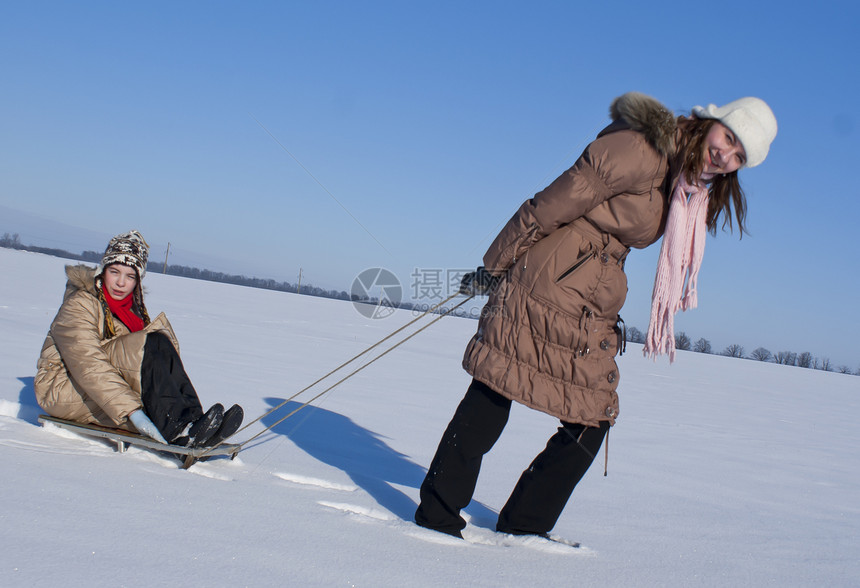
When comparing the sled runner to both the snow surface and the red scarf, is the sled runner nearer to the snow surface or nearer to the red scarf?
the snow surface

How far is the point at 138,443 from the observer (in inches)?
90.0

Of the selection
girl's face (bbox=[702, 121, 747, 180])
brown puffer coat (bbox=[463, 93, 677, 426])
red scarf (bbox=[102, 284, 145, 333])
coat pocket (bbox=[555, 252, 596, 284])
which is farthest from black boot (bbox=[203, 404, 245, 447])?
girl's face (bbox=[702, 121, 747, 180])

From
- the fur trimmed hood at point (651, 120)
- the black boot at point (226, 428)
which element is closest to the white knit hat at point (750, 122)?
the fur trimmed hood at point (651, 120)

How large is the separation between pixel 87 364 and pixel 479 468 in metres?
1.55

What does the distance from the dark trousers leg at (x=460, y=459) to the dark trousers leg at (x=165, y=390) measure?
1.01 m

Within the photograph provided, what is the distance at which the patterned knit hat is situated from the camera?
8.41 feet

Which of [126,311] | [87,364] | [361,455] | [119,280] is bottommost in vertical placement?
[361,455]

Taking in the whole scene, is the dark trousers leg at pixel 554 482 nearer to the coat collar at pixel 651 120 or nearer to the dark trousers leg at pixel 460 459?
the dark trousers leg at pixel 460 459

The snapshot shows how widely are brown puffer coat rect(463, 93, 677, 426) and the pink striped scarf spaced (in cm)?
7

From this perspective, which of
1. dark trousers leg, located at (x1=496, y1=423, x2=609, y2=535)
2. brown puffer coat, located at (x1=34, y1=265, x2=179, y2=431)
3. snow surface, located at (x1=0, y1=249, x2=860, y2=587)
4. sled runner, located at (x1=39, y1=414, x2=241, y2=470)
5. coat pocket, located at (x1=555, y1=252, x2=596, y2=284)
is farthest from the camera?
brown puffer coat, located at (x1=34, y1=265, x2=179, y2=431)

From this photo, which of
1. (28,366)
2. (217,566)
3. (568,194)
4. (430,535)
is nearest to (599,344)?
(568,194)

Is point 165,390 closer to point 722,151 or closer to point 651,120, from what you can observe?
point 651,120

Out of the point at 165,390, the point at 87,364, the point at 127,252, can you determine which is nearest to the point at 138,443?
the point at 165,390

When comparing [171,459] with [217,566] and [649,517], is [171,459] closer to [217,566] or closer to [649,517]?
[217,566]
